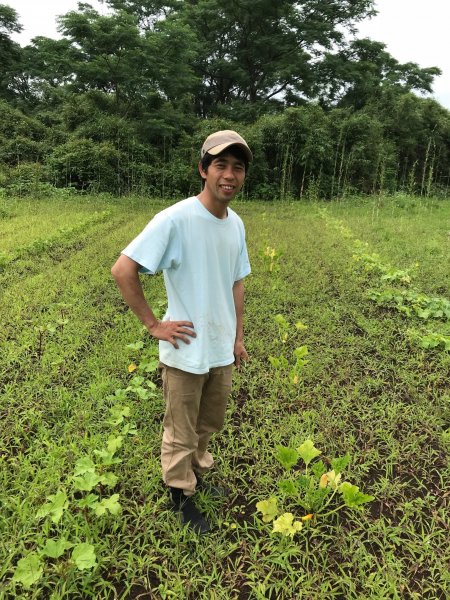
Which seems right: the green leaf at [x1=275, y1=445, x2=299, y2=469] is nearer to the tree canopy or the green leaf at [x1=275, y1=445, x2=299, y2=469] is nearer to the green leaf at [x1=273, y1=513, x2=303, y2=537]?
the green leaf at [x1=273, y1=513, x2=303, y2=537]

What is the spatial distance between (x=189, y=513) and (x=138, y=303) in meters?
1.10

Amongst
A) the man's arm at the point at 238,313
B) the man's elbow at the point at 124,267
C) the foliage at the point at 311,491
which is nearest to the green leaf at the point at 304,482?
the foliage at the point at 311,491

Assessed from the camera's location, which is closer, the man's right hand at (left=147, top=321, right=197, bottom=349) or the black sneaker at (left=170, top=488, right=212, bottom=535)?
the man's right hand at (left=147, top=321, right=197, bottom=349)

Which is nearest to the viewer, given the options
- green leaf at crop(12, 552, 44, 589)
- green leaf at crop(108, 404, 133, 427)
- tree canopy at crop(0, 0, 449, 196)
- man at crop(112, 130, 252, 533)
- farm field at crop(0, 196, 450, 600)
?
green leaf at crop(12, 552, 44, 589)

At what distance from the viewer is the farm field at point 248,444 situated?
5.90 feet

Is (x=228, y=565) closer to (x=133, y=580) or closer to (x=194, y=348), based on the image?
(x=133, y=580)

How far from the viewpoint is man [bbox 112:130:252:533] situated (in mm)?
1661

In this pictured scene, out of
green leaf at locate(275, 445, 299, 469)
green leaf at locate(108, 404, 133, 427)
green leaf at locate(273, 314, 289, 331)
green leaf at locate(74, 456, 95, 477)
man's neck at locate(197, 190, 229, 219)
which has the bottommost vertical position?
green leaf at locate(108, 404, 133, 427)

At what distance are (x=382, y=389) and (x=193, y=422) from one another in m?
1.89

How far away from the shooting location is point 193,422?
192cm

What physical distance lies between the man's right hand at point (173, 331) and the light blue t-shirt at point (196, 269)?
36mm

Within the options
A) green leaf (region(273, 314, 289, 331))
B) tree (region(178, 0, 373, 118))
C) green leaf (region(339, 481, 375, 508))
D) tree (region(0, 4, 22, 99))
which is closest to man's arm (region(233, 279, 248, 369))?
green leaf (region(339, 481, 375, 508))

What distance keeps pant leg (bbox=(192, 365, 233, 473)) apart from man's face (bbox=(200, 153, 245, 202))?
31.0 inches

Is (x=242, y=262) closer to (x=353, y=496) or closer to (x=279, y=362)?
(x=353, y=496)
